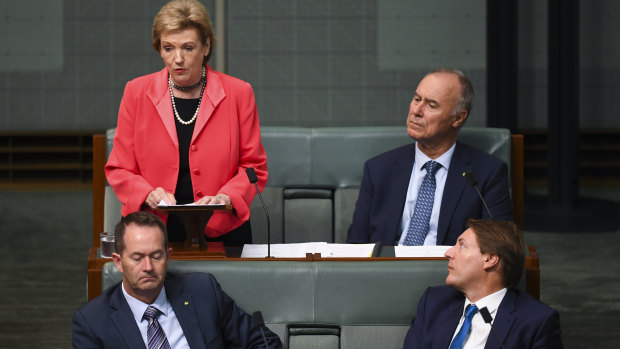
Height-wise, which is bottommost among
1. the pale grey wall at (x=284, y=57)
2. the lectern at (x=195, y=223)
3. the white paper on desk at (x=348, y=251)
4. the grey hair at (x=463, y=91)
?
the white paper on desk at (x=348, y=251)

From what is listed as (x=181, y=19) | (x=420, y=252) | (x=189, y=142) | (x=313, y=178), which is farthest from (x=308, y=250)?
(x=313, y=178)

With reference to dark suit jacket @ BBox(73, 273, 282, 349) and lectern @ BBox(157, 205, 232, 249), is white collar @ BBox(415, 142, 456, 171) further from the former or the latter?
dark suit jacket @ BBox(73, 273, 282, 349)

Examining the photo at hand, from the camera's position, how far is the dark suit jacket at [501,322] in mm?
2463

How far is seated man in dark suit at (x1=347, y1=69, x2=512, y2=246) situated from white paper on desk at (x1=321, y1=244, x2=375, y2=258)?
367 millimetres

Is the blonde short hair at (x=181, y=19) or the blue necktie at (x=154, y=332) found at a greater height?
the blonde short hair at (x=181, y=19)

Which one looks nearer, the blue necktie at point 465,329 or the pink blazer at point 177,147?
the blue necktie at point 465,329

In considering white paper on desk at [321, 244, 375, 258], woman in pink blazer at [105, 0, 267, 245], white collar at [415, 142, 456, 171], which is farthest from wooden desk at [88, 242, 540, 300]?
white collar at [415, 142, 456, 171]

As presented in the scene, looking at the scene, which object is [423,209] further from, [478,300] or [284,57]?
[284,57]

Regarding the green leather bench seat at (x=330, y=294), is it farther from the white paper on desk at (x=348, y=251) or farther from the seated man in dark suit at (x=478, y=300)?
the white paper on desk at (x=348, y=251)

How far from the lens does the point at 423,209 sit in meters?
3.37

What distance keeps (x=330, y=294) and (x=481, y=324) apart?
42cm

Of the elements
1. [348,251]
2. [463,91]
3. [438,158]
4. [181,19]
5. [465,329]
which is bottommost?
[465,329]

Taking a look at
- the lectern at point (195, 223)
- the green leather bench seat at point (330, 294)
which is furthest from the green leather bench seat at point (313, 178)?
the green leather bench seat at point (330, 294)

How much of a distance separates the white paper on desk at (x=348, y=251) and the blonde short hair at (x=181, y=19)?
791 millimetres
